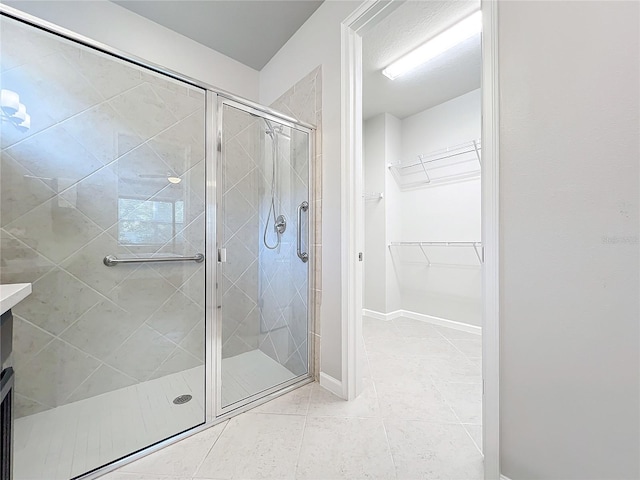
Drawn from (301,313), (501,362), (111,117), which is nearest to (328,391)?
(301,313)

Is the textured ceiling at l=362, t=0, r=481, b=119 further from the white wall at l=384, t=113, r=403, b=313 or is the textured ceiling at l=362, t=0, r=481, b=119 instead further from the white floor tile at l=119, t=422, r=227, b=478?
the white floor tile at l=119, t=422, r=227, b=478

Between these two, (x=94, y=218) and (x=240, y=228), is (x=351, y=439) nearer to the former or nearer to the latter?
(x=240, y=228)

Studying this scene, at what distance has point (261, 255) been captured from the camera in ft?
6.10

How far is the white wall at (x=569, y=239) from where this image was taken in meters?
0.75

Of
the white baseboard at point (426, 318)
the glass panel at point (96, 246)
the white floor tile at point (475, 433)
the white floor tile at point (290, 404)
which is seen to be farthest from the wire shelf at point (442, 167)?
the white floor tile at point (290, 404)

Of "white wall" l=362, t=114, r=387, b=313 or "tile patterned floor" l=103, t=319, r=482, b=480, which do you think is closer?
"tile patterned floor" l=103, t=319, r=482, b=480

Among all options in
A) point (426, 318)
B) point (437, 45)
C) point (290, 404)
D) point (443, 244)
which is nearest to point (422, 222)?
point (443, 244)

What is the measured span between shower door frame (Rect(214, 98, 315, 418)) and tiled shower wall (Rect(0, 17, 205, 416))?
108 millimetres

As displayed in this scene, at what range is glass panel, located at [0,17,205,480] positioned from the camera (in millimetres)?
1257

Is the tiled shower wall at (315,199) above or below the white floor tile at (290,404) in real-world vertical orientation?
above

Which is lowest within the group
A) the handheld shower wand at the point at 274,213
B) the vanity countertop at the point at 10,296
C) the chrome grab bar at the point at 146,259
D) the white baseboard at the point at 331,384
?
the white baseboard at the point at 331,384

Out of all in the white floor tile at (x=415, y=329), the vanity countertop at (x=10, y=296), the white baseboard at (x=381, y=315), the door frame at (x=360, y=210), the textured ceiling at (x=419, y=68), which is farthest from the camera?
the white baseboard at (x=381, y=315)

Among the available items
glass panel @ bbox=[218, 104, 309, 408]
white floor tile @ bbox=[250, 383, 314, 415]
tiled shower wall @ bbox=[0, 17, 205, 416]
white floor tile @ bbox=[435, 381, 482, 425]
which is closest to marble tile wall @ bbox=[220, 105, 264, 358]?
glass panel @ bbox=[218, 104, 309, 408]

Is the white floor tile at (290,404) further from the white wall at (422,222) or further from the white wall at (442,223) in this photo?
the white wall at (442,223)
